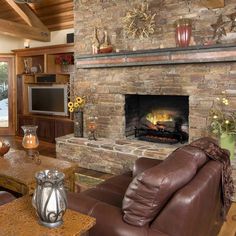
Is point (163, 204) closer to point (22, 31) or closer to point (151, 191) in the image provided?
point (151, 191)

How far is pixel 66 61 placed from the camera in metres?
6.50

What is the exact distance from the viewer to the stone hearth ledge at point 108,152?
408cm

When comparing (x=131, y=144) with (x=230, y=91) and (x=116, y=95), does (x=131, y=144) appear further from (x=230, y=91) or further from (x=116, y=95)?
(x=230, y=91)

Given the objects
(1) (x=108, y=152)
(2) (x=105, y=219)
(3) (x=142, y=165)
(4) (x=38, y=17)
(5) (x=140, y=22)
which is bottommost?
(1) (x=108, y=152)

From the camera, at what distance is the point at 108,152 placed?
441 centimetres

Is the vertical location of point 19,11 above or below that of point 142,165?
above

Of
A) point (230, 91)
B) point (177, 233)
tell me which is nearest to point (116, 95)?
point (230, 91)

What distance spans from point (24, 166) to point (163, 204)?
1732 millimetres

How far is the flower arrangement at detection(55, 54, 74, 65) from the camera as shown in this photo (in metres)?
6.43

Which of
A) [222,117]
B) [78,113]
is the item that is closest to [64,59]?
[78,113]

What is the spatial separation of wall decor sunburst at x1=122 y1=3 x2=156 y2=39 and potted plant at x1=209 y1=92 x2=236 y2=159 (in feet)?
4.66

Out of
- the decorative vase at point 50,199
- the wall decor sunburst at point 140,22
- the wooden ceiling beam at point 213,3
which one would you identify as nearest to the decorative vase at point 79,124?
the wall decor sunburst at point 140,22

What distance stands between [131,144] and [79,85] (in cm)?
152

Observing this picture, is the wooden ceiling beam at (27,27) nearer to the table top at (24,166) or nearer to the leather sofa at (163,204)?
the table top at (24,166)
